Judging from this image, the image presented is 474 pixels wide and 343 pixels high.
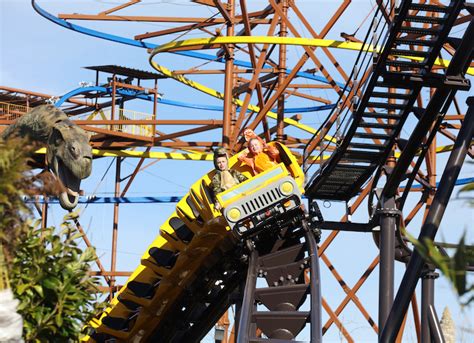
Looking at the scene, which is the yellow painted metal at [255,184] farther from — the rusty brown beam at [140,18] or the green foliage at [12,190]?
the rusty brown beam at [140,18]

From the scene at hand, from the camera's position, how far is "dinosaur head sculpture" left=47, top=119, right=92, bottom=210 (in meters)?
7.85

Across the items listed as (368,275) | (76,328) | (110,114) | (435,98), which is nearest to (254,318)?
(435,98)

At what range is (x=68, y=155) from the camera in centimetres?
789

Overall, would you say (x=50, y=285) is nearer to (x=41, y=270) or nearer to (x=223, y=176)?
(x=41, y=270)

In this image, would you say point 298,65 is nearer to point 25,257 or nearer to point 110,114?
point 110,114

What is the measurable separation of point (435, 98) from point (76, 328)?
596 cm

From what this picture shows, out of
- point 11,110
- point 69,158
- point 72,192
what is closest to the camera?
point 69,158

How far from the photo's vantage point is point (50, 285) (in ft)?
16.5

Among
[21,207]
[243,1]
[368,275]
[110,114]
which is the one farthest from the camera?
[110,114]

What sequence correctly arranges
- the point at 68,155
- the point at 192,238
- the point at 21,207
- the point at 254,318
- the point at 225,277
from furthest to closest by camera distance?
the point at 225,277 → the point at 192,238 → the point at 254,318 → the point at 68,155 → the point at 21,207

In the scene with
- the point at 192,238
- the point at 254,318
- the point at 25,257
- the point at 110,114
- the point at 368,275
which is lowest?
the point at 25,257

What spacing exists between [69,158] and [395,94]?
4.76m

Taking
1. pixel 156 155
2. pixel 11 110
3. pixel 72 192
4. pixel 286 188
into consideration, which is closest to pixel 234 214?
pixel 286 188

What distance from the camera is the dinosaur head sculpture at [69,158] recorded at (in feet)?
25.7
